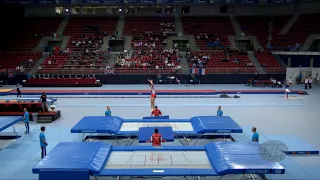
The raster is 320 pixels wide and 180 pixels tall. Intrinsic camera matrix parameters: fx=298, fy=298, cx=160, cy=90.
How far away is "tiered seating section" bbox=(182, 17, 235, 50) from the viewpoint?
41.5m

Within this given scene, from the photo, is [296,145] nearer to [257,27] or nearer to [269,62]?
[269,62]

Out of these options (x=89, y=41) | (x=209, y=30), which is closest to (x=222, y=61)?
(x=209, y=30)

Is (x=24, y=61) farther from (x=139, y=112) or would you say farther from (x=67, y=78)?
(x=139, y=112)

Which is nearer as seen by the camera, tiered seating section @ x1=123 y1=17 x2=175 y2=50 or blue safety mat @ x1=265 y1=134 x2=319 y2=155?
blue safety mat @ x1=265 y1=134 x2=319 y2=155

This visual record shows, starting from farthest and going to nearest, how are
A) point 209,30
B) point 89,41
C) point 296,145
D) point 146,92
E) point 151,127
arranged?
point 209,30 → point 89,41 → point 146,92 → point 151,127 → point 296,145

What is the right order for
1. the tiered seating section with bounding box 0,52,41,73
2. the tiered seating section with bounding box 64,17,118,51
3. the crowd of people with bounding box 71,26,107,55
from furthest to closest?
1. the tiered seating section with bounding box 64,17,118,51
2. the crowd of people with bounding box 71,26,107,55
3. the tiered seating section with bounding box 0,52,41,73

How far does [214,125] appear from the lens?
13828 millimetres

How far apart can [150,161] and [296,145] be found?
730cm

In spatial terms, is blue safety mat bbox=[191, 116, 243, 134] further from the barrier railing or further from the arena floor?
the barrier railing

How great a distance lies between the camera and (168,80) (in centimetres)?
3406

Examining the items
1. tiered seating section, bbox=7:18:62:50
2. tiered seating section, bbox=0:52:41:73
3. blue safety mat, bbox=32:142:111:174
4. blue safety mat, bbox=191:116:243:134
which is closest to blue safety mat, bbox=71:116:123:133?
blue safety mat, bbox=32:142:111:174

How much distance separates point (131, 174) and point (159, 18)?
4121 cm

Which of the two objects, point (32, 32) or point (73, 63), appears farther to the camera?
point (32, 32)

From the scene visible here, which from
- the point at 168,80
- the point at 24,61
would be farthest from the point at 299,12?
the point at 24,61
